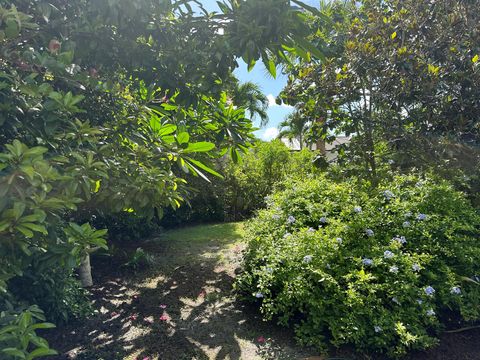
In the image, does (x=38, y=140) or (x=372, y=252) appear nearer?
(x=38, y=140)

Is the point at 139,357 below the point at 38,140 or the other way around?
below

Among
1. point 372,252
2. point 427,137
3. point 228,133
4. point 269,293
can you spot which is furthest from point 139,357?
point 427,137

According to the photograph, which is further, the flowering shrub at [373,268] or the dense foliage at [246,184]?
the dense foliage at [246,184]

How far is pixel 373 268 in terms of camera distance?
305 cm

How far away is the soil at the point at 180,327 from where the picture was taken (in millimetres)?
2822

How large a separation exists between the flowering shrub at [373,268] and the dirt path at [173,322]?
28 cm

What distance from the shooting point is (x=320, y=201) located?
13.7ft

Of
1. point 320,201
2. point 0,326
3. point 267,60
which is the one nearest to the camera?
point 0,326

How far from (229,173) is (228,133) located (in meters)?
6.05

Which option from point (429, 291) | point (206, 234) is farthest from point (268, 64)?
point (206, 234)

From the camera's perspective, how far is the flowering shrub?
8.92 feet

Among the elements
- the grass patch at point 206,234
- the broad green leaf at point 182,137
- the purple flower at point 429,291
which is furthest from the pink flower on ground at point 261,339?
the grass patch at point 206,234

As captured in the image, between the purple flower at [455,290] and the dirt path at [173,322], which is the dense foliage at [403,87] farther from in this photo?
the dirt path at [173,322]

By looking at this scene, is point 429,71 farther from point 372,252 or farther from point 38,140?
point 38,140
